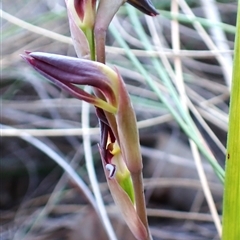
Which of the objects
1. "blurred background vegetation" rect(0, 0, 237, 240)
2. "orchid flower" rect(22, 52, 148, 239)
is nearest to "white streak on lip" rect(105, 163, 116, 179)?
"orchid flower" rect(22, 52, 148, 239)

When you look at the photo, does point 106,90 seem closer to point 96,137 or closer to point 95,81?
point 95,81

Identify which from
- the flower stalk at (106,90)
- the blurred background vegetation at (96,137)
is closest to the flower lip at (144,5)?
the flower stalk at (106,90)

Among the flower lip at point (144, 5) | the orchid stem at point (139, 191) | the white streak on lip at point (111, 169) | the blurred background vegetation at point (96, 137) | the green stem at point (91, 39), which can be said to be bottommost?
the blurred background vegetation at point (96, 137)

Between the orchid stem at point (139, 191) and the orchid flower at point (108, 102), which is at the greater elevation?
the orchid flower at point (108, 102)

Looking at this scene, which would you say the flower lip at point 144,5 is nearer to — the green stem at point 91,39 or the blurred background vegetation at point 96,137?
the green stem at point 91,39

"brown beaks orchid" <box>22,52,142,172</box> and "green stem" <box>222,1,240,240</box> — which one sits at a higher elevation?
"brown beaks orchid" <box>22,52,142,172</box>

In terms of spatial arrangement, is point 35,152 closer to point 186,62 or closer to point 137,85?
point 137,85

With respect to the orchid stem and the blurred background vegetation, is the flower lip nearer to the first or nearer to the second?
the orchid stem
